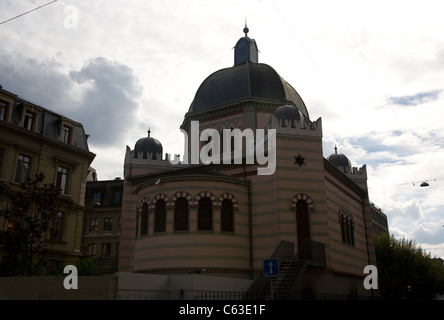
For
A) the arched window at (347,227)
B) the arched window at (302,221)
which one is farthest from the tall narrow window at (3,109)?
the arched window at (347,227)

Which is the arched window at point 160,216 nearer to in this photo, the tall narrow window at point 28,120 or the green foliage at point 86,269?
the green foliage at point 86,269

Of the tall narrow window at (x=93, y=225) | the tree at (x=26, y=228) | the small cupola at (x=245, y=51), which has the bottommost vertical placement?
the tree at (x=26, y=228)

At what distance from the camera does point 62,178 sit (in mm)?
29047

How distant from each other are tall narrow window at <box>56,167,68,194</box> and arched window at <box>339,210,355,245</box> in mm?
19128

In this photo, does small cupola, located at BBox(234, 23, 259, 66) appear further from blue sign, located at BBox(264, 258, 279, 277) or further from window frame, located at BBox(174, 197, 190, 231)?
blue sign, located at BBox(264, 258, 279, 277)

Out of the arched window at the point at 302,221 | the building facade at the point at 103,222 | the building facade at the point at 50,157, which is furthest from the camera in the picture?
the building facade at the point at 103,222

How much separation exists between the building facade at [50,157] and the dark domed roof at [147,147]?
351 centimetres

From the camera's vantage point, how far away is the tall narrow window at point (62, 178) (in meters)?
28.7

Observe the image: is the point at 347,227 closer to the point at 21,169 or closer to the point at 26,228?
the point at 26,228

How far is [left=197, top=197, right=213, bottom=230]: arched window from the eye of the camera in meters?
23.3

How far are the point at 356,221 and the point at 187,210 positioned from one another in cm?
1399

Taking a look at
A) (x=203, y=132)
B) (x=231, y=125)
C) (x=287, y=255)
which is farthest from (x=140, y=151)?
(x=287, y=255)

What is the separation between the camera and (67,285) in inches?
594

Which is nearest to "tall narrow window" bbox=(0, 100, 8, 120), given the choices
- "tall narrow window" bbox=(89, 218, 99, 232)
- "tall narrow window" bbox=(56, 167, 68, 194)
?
"tall narrow window" bbox=(56, 167, 68, 194)
